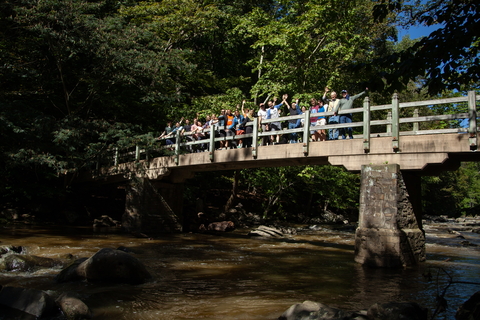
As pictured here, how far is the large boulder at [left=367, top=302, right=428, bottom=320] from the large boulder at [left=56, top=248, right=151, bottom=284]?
4.26 metres

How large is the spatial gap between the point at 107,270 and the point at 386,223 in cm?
618

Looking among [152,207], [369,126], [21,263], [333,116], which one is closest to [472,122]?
[369,126]

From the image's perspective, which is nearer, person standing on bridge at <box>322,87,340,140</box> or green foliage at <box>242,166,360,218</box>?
person standing on bridge at <box>322,87,340,140</box>

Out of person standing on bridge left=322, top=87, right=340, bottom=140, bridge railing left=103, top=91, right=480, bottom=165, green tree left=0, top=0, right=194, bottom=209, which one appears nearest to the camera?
bridge railing left=103, top=91, right=480, bottom=165

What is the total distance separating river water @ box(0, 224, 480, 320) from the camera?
580cm

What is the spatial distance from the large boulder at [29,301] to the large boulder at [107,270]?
1574 mm

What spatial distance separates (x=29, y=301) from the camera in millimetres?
5301

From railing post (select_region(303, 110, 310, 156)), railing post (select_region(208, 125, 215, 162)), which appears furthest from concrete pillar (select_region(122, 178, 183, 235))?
railing post (select_region(303, 110, 310, 156))

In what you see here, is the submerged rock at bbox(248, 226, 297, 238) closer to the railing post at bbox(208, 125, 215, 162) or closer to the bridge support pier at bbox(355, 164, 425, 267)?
the railing post at bbox(208, 125, 215, 162)

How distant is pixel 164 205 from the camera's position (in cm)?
1692

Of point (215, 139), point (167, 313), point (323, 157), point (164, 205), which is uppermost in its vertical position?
point (215, 139)

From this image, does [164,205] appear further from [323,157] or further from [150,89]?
[323,157]

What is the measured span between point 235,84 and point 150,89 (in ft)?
27.0

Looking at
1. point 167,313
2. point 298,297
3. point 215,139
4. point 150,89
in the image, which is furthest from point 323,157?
point 150,89
